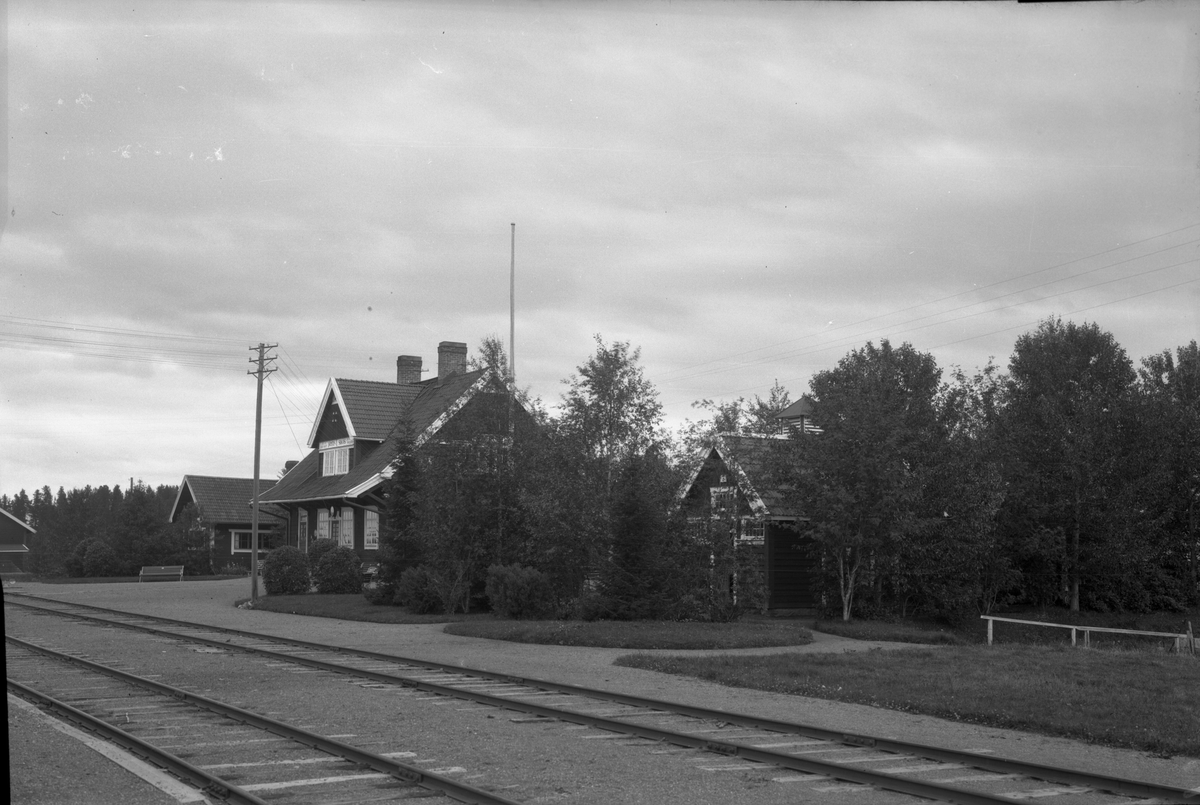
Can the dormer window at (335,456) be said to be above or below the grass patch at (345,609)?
above

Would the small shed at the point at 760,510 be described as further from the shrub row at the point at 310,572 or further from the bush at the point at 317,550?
the bush at the point at 317,550

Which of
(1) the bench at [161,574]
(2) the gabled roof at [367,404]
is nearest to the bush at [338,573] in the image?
(2) the gabled roof at [367,404]

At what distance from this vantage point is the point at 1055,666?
57.8 feet

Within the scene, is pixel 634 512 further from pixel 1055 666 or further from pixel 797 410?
pixel 797 410

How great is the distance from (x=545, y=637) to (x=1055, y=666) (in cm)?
944

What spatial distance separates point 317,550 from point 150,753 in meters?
31.7

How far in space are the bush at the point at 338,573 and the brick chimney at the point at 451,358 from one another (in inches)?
433

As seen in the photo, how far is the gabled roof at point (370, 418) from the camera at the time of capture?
1656 inches

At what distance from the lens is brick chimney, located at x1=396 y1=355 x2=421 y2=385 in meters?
52.3

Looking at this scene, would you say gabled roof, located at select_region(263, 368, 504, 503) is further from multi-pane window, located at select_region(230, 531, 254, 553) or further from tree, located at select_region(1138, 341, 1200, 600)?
tree, located at select_region(1138, 341, 1200, 600)

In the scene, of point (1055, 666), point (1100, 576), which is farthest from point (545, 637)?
point (1100, 576)

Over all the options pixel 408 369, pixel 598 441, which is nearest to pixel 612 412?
pixel 598 441

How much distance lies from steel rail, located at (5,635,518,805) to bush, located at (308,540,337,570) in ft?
81.1

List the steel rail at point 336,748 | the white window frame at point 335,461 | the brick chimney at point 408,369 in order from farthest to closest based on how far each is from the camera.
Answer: the brick chimney at point 408,369 < the white window frame at point 335,461 < the steel rail at point 336,748
